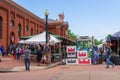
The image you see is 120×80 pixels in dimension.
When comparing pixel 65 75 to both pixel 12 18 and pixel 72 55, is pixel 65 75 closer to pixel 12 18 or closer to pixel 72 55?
pixel 72 55

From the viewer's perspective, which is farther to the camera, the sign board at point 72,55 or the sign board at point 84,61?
the sign board at point 72,55

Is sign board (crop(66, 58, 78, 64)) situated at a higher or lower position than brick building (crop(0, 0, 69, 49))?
lower

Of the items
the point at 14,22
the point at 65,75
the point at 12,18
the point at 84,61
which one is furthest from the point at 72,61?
the point at 14,22

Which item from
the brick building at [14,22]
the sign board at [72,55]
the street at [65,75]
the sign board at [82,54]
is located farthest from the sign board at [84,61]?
the brick building at [14,22]

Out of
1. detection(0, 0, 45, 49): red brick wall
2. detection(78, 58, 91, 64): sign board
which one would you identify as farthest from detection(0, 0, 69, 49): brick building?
detection(78, 58, 91, 64): sign board

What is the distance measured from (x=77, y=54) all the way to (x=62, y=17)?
50828mm

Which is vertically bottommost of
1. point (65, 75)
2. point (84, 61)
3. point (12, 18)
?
point (65, 75)

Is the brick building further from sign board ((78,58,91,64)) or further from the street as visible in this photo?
the street

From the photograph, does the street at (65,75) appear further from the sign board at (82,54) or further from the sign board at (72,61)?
the sign board at (82,54)

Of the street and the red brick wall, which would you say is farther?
the red brick wall

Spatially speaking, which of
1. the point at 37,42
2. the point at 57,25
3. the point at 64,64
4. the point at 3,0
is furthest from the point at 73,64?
the point at 57,25

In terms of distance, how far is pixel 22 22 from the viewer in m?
52.2

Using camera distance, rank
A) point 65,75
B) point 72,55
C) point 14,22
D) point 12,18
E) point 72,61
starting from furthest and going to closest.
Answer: point 14,22 < point 12,18 < point 72,55 < point 72,61 < point 65,75

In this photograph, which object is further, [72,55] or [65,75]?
[72,55]
